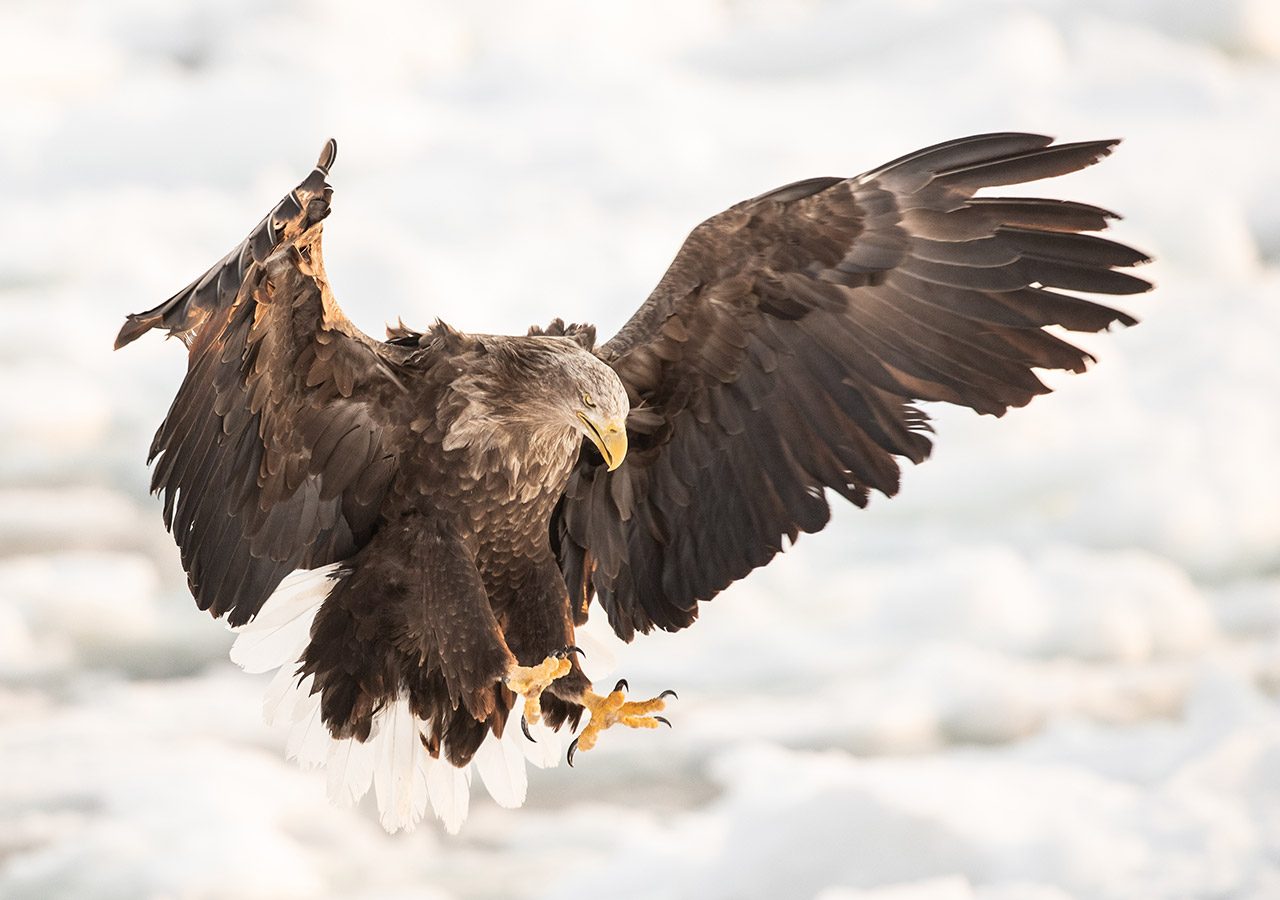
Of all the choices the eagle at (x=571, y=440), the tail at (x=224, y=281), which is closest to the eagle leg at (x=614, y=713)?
the eagle at (x=571, y=440)

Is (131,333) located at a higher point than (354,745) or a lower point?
higher

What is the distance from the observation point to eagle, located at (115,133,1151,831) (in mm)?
4008

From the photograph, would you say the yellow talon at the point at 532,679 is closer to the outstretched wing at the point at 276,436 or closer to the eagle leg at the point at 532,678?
the eagle leg at the point at 532,678

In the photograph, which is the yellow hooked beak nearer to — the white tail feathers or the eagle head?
the eagle head

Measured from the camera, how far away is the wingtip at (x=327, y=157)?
11.5ft

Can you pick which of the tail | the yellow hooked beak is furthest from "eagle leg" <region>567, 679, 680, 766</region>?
the tail

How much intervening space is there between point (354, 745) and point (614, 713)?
0.81 metres

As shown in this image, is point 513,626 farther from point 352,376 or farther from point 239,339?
point 239,339

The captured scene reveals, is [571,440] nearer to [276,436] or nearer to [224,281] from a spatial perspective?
[276,436]

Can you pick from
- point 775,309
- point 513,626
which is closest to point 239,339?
point 513,626

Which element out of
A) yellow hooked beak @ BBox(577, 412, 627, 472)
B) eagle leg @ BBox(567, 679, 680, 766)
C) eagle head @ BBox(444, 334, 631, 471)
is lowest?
eagle leg @ BBox(567, 679, 680, 766)

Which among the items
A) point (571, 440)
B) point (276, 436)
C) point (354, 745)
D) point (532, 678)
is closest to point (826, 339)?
point (571, 440)

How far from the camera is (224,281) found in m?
3.28

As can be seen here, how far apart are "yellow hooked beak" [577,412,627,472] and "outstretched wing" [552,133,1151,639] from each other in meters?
0.47
